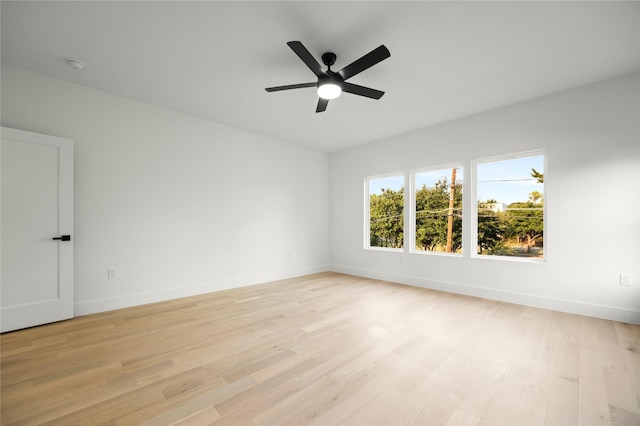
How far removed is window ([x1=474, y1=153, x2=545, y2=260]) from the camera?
12.3 feet

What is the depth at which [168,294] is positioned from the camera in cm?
391

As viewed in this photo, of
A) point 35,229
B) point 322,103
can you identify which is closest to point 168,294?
point 35,229

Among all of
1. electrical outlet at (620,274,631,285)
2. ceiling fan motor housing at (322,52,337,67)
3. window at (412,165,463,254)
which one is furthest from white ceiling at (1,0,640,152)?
electrical outlet at (620,274,631,285)

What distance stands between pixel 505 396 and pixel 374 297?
2.29 m

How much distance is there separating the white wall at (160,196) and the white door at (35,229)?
7.6 inches

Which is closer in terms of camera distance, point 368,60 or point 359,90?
point 368,60

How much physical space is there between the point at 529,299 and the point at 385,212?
2.72 m

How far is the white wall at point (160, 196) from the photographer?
327 cm

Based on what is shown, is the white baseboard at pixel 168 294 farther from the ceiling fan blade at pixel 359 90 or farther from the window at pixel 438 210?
the ceiling fan blade at pixel 359 90

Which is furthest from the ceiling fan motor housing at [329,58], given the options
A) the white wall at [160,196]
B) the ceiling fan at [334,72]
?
the white wall at [160,196]

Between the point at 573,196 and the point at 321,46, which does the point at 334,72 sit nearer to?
the point at 321,46

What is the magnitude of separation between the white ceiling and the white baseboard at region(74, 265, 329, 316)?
8.95 ft

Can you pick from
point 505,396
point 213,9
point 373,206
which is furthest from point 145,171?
point 505,396

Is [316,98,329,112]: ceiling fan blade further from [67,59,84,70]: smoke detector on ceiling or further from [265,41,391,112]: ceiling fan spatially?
[67,59,84,70]: smoke detector on ceiling
